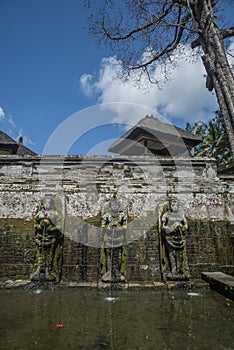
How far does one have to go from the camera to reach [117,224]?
471cm

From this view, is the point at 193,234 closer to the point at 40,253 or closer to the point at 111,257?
the point at 111,257

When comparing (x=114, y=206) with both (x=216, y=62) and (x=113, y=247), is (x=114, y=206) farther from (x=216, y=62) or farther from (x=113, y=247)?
(x=216, y=62)

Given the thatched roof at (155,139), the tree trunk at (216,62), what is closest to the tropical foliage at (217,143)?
the thatched roof at (155,139)

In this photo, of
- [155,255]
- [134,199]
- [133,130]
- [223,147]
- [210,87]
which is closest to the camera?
[155,255]

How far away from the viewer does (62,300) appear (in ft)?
11.8

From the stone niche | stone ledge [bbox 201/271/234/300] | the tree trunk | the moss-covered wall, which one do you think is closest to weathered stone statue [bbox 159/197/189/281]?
the stone niche

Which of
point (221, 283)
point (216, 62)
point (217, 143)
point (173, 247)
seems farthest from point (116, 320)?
point (217, 143)

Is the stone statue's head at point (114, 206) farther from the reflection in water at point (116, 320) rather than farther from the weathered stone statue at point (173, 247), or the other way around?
the reflection in water at point (116, 320)

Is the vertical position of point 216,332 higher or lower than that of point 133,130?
lower

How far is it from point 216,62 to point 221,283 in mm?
5715

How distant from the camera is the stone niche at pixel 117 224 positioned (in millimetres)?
4793

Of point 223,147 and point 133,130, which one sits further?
point 223,147

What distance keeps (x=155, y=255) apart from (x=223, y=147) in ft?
66.7

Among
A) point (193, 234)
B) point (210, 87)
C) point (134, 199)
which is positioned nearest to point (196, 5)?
point (210, 87)
